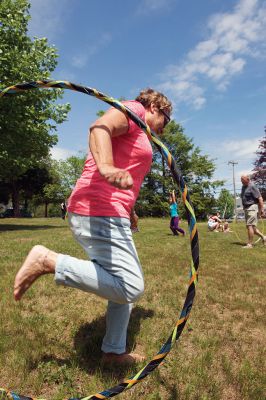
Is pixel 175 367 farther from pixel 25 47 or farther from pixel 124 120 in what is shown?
pixel 25 47

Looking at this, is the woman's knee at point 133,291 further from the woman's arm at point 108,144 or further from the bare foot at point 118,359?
the woman's arm at point 108,144

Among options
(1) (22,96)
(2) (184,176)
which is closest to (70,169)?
(2) (184,176)

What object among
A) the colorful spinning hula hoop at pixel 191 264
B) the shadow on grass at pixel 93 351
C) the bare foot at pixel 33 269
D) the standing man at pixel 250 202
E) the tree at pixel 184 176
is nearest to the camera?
the colorful spinning hula hoop at pixel 191 264

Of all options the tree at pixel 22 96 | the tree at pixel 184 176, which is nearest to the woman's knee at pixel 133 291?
the tree at pixel 22 96

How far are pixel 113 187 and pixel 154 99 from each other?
0.94 meters

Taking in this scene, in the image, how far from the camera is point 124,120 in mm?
2838

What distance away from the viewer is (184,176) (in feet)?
164

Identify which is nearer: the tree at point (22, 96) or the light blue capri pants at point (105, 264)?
the light blue capri pants at point (105, 264)

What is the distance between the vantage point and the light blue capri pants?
2.83 m

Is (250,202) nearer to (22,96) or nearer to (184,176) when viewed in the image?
(22,96)

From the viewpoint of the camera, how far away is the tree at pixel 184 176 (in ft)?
164

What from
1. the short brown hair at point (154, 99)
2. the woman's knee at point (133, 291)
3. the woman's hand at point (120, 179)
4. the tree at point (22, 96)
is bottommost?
the woman's knee at point (133, 291)

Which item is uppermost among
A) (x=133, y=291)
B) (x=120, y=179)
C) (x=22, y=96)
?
(x=22, y=96)

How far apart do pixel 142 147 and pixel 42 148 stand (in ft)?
66.9
